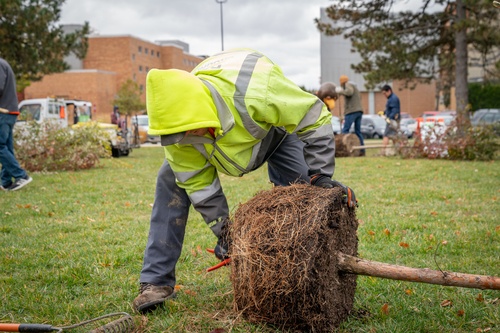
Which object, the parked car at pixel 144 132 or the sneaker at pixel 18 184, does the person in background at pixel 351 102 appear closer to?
the sneaker at pixel 18 184

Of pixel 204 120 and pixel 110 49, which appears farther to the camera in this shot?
pixel 110 49

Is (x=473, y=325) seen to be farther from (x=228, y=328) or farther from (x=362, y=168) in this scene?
(x=362, y=168)

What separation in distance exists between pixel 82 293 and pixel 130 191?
5.05 meters

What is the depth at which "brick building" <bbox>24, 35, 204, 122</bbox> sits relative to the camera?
56969 millimetres

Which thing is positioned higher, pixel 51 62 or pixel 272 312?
pixel 51 62

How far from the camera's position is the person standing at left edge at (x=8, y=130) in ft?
27.0

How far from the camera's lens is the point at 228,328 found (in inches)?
116

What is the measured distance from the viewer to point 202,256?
4547 millimetres

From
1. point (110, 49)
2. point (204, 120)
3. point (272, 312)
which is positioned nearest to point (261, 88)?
point (204, 120)

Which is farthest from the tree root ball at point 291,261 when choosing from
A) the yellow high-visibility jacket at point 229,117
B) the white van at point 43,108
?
the white van at point 43,108

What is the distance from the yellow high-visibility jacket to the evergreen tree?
18973 millimetres

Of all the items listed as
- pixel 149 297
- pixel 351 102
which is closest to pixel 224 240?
pixel 149 297

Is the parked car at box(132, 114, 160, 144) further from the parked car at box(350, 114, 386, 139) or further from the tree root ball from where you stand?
the tree root ball

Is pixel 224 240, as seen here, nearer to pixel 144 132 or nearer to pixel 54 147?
pixel 54 147
